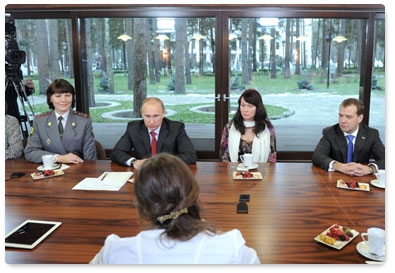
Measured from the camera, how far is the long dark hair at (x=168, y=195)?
849 millimetres

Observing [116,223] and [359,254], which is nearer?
[359,254]

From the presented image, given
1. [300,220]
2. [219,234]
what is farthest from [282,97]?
[219,234]

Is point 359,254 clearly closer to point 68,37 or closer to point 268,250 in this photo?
point 268,250

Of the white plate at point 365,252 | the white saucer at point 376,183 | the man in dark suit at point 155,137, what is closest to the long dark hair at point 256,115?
the man in dark suit at point 155,137

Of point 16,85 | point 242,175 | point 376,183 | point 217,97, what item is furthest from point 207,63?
point 376,183

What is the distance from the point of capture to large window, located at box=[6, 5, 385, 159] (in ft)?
12.2

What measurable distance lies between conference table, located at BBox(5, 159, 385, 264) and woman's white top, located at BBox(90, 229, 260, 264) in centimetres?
10

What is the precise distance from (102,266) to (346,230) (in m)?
0.72

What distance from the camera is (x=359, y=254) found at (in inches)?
40.5

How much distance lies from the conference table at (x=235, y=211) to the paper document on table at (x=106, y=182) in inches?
1.3

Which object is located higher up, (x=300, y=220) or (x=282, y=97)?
(x=282, y=97)

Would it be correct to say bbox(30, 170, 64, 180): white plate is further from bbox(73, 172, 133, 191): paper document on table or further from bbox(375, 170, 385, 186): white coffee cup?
bbox(375, 170, 385, 186): white coffee cup

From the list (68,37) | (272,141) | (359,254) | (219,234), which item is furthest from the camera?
(68,37)

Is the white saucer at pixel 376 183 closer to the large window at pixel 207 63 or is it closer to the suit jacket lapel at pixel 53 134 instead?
the suit jacket lapel at pixel 53 134
